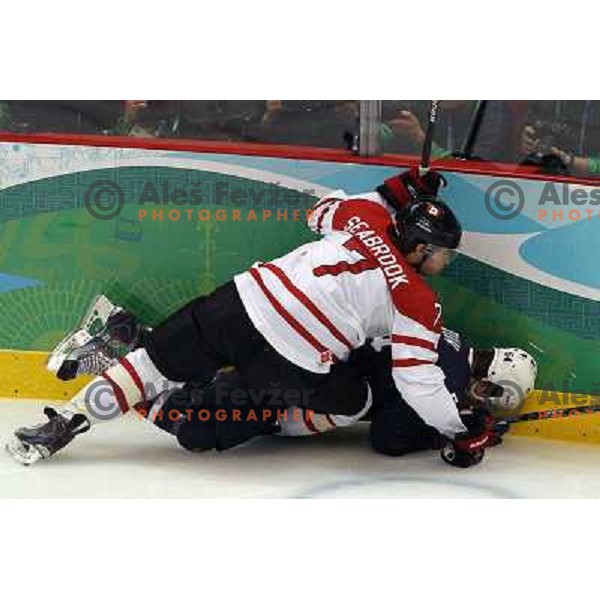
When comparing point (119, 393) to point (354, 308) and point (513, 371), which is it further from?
point (513, 371)

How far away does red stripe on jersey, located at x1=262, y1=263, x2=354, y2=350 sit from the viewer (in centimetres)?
308

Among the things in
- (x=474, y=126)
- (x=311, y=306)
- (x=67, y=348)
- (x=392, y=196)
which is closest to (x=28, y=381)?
(x=67, y=348)

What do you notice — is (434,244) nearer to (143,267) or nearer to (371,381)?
(371,381)

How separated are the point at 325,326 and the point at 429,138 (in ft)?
2.20

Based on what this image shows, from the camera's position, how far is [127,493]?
3061mm

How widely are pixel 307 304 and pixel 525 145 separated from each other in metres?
0.87

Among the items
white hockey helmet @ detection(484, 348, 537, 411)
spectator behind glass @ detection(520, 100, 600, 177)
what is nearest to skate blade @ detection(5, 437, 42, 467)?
white hockey helmet @ detection(484, 348, 537, 411)

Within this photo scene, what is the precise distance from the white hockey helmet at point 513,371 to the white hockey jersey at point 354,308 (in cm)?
22

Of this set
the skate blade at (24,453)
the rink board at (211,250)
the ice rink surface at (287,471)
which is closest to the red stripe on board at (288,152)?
the rink board at (211,250)

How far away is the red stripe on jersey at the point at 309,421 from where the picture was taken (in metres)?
3.29

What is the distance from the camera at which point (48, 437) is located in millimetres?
3203

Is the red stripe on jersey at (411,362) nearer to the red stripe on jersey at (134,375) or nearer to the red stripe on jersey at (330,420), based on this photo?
the red stripe on jersey at (330,420)

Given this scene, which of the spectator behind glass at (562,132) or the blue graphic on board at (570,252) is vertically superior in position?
the spectator behind glass at (562,132)

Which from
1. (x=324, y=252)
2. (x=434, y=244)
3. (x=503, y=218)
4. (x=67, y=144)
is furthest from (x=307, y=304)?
(x=67, y=144)
